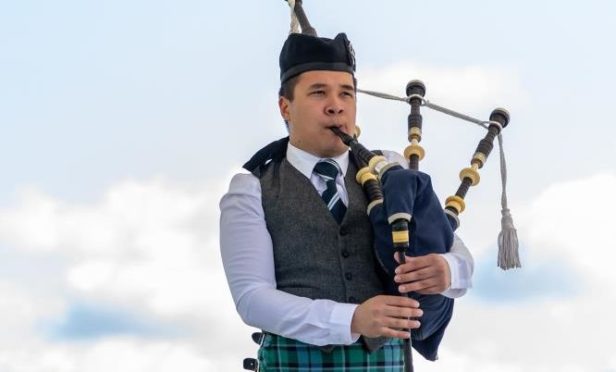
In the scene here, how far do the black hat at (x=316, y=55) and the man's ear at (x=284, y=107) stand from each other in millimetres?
73

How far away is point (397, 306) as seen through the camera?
293 centimetres

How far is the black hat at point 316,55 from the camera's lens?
11.1 feet

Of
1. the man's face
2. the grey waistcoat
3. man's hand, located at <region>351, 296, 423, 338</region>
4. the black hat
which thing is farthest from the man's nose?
man's hand, located at <region>351, 296, 423, 338</region>

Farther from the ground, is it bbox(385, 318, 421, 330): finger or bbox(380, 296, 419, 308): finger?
bbox(380, 296, 419, 308): finger

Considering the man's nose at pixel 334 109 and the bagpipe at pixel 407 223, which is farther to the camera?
the man's nose at pixel 334 109

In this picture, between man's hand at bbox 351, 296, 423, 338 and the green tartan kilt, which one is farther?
the green tartan kilt

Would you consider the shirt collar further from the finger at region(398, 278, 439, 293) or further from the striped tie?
the finger at region(398, 278, 439, 293)

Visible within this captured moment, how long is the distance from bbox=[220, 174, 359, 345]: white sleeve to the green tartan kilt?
10cm

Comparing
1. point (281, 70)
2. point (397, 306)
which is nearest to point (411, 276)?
point (397, 306)

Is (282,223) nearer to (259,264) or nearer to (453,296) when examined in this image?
(259,264)

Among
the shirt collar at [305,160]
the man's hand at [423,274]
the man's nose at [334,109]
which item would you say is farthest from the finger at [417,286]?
the man's nose at [334,109]

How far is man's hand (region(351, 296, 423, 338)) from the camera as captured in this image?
2.91 metres

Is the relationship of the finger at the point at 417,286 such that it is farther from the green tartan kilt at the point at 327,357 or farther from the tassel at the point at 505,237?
the tassel at the point at 505,237

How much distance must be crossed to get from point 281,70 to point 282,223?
1.95 ft
